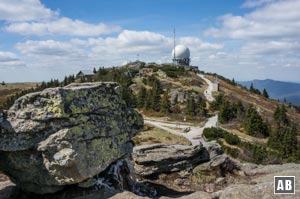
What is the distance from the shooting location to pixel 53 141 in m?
12.4

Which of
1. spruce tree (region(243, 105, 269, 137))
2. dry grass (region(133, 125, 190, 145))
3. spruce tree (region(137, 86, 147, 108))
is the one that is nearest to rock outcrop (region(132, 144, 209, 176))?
dry grass (region(133, 125, 190, 145))

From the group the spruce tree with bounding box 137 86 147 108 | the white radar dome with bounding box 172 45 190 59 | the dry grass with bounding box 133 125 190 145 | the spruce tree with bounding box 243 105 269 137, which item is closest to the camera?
the dry grass with bounding box 133 125 190 145

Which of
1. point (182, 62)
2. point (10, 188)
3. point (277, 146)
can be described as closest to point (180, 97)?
point (277, 146)

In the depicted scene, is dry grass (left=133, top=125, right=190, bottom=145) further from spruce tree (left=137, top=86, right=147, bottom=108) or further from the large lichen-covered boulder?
the large lichen-covered boulder

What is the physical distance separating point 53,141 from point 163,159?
29.1ft

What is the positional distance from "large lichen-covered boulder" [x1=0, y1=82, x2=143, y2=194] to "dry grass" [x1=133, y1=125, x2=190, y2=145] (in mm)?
28717

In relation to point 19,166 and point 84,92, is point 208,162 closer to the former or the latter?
point 84,92

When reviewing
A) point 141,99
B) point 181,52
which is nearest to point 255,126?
point 141,99

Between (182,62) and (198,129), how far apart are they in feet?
262

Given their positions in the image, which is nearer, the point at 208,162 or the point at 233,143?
the point at 208,162

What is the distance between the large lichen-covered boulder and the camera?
489 inches

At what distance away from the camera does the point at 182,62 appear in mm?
136625

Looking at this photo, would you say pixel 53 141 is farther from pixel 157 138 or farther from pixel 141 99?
pixel 141 99

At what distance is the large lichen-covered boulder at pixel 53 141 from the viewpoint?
40.8 feet
